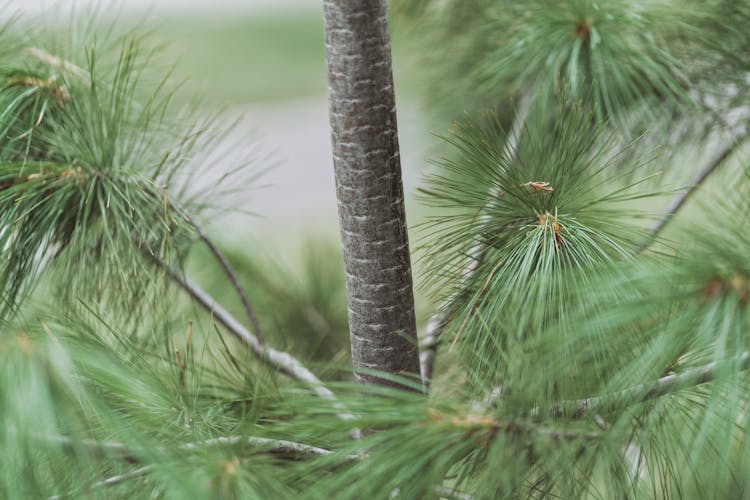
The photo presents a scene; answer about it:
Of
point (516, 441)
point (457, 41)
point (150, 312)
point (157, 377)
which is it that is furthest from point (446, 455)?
point (457, 41)

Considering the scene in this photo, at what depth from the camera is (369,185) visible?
388mm

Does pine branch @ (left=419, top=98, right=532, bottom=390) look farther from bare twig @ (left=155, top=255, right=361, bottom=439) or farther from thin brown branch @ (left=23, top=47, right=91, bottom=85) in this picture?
thin brown branch @ (left=23, top=47, right=91, bottom=85)

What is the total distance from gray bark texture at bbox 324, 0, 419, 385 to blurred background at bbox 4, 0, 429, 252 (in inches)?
50.4

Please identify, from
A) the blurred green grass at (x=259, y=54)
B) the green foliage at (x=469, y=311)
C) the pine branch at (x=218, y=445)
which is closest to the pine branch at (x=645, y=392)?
the green foliage at (x=469, y=311)

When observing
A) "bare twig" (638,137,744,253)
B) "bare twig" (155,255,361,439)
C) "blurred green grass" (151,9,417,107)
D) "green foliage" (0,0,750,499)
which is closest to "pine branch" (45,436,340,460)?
"green foliage" (0,0,750,499)

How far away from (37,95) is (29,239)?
0.29ft

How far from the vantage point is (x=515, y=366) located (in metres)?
0.34

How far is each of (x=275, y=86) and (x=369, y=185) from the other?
2.20 m

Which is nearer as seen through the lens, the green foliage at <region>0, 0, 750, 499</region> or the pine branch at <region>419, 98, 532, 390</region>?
the green foliage at <region>0, 0, 750, 499</region>

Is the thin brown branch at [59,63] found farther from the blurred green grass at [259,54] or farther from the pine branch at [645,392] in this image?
the blurred green grass at [259,54]

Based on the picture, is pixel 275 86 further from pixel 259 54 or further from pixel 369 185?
pixel 369 185

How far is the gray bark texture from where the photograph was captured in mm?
372

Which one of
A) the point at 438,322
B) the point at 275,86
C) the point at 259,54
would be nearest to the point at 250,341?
the point at 438,322

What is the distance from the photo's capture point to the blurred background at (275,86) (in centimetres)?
200
